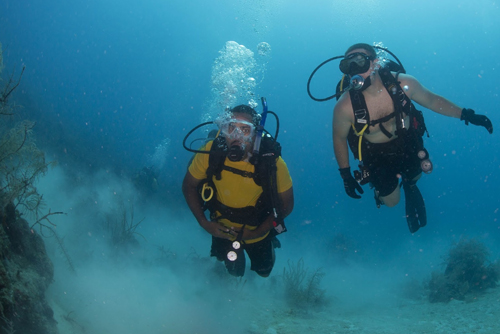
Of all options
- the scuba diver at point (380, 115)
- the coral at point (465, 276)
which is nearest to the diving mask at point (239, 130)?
the scuba diver at point (380, 115)

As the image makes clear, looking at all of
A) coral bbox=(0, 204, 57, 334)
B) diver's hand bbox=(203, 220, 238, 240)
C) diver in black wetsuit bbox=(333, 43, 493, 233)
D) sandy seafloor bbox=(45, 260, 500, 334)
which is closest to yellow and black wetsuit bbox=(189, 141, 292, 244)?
diver's hand bbox=(203, 220, 238, 240)

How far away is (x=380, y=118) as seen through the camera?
4.21 meters

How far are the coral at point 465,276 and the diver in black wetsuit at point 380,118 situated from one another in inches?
228

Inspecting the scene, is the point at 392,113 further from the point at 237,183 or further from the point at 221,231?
the point at 221,231

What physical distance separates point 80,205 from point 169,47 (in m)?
105

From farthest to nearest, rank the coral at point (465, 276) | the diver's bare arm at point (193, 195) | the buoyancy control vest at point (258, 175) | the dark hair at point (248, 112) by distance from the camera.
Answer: the coral at point (465, 276), the diver's bare arm at point (193, 195), the dark hair at point (248, 112), the buoyancy control vest at point (258, 175)

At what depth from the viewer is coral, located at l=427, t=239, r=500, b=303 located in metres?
8.23

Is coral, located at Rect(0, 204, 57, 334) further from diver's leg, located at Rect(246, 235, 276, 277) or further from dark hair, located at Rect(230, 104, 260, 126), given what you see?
dark hair, located at Rect(230, 104, 260, 126)

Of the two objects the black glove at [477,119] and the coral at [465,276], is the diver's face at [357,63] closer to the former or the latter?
the black glove at [477,119]

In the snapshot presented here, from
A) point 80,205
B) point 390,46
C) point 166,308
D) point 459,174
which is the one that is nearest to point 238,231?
point 166,308

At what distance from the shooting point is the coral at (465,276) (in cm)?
823

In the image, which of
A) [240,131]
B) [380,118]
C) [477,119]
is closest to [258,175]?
[240,131]

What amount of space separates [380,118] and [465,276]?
302 inches

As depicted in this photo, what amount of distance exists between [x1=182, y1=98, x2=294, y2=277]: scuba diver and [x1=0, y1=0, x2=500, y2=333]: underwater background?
3153mm
